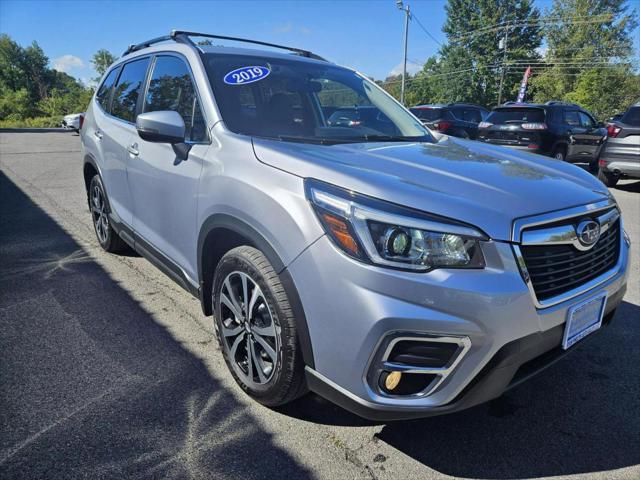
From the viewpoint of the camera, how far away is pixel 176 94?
119 inches

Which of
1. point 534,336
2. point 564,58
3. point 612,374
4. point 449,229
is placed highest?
point 564,58

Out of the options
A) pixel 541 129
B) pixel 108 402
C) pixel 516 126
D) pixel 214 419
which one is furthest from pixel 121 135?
pixel 541 129

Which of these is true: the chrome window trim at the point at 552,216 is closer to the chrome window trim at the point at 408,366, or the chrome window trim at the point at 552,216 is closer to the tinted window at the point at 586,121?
the chrome window trim at the point at 408,366

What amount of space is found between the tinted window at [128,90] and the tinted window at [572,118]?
34.2 ft

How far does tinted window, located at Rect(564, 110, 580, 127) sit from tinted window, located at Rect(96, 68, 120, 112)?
10.4m

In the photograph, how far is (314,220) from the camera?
6.00 feet

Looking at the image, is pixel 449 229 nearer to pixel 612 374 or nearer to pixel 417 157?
pixel 417 157

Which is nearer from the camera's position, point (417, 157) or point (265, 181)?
point (265, 181)

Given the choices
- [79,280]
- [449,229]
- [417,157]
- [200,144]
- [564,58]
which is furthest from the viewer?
[564,58]

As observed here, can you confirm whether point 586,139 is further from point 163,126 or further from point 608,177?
point 163,126

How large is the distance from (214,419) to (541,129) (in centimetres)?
1039

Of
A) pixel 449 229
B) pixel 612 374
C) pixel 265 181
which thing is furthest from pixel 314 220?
pixel 612 374

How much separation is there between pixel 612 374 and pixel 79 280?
4026 mm

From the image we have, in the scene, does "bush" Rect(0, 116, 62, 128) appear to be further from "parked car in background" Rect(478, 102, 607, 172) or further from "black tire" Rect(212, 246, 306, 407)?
"black tire" Rect(212, 246, 306, 407)
